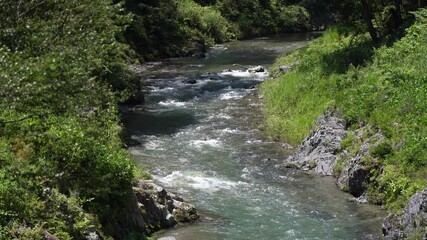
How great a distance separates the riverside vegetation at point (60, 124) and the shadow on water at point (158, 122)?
374 inches

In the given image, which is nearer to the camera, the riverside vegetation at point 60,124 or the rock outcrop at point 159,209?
the riverside vegetation at point 60,124

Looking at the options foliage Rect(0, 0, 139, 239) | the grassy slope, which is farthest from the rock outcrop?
the grassy slope

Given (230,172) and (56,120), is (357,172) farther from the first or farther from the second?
(56,120)

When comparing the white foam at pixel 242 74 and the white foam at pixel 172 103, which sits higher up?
→ the white foam at pixel 172 103

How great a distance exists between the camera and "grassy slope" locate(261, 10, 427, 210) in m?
20.3

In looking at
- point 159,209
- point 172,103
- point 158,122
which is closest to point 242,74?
point 172,103

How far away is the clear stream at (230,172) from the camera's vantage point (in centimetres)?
1819

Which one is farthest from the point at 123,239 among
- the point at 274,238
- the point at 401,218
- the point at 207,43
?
the point at 207,43

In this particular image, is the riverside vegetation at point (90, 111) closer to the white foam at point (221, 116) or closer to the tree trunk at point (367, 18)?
the tree trunk at point (367, 18)

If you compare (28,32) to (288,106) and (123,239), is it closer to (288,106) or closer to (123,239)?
(123,239)

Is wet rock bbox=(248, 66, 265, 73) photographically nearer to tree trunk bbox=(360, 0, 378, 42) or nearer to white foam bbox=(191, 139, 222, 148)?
tree trunk bbox=(360, 0, 378, 42)

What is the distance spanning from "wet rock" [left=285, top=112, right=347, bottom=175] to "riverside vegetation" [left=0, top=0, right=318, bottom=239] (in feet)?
24.8

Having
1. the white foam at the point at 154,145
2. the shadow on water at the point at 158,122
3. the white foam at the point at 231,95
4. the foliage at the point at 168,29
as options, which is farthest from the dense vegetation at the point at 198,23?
the white foam at the point at 154,145

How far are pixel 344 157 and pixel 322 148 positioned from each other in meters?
1.52
